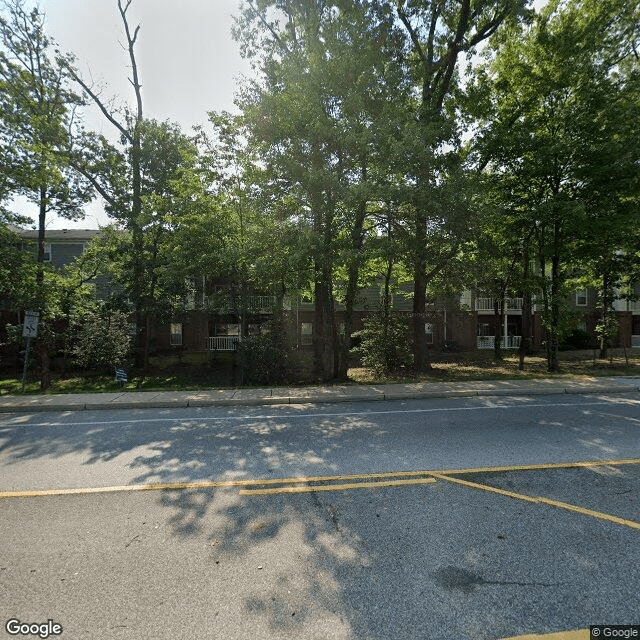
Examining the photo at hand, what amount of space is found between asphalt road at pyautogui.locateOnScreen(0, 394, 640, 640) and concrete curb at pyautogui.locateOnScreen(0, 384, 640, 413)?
3.21 meters

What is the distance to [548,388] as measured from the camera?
11.8 meters

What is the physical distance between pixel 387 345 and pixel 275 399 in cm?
756

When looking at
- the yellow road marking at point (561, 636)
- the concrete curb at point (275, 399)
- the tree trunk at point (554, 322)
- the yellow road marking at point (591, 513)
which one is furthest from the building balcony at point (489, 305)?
the yellow road marking at point (561, 636)

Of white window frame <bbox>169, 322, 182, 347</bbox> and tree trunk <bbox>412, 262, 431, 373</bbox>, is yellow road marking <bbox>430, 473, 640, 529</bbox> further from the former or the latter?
white window frame <bbox>169, 322, 182, 347</bbox>

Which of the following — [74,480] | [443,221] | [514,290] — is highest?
[443,221]

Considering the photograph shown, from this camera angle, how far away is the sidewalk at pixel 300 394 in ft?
33.8

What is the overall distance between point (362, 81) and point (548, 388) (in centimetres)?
1158

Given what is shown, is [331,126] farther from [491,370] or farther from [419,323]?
[491,370]

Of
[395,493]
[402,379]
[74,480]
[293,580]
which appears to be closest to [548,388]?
[402,379]

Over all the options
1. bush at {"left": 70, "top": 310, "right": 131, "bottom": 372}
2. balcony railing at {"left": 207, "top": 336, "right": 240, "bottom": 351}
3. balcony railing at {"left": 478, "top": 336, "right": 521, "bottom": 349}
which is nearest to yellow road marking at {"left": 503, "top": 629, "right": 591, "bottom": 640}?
bush at {"left": 70, "top": 310, "right": 131, "bottom": 372}

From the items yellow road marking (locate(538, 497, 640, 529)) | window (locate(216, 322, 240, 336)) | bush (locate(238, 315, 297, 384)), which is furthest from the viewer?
window (locate(216, 322, 240, 336))

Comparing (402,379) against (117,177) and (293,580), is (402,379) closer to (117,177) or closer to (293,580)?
(293,580)

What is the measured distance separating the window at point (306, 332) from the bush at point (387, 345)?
418 inches

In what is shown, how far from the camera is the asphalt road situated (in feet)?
8.89
